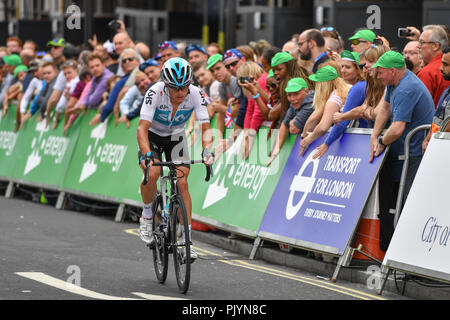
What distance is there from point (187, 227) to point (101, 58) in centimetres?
876

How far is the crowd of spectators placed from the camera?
420 inches

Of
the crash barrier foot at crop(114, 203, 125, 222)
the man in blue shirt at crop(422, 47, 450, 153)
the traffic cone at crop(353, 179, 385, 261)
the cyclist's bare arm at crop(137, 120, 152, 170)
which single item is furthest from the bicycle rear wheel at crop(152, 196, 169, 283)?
the crash barrier foot at crop(114, 203, 125, 222)

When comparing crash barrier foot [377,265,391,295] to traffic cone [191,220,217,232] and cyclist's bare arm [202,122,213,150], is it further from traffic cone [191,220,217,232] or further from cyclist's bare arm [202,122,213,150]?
traffic cone [191,220,217,232]

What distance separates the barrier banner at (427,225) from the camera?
9266 millimetres

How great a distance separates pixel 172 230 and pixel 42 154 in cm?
947

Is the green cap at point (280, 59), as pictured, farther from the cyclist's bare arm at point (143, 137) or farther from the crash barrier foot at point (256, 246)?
the cyclist's bare arm at point (143, 137)

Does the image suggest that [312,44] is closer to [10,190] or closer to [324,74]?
[324,74]

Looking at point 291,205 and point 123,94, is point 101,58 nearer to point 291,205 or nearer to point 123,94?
point 123,94

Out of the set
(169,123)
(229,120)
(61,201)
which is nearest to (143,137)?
(169,123)

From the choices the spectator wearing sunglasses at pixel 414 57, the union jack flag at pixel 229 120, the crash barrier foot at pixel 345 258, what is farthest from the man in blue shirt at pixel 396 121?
the union jack flag at pixel 229 120

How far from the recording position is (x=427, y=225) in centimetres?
955

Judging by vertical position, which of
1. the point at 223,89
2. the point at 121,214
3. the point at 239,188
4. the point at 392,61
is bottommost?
the point at 121,214

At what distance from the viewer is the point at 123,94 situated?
1683cm

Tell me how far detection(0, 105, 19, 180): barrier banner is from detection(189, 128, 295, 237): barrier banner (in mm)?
6866
